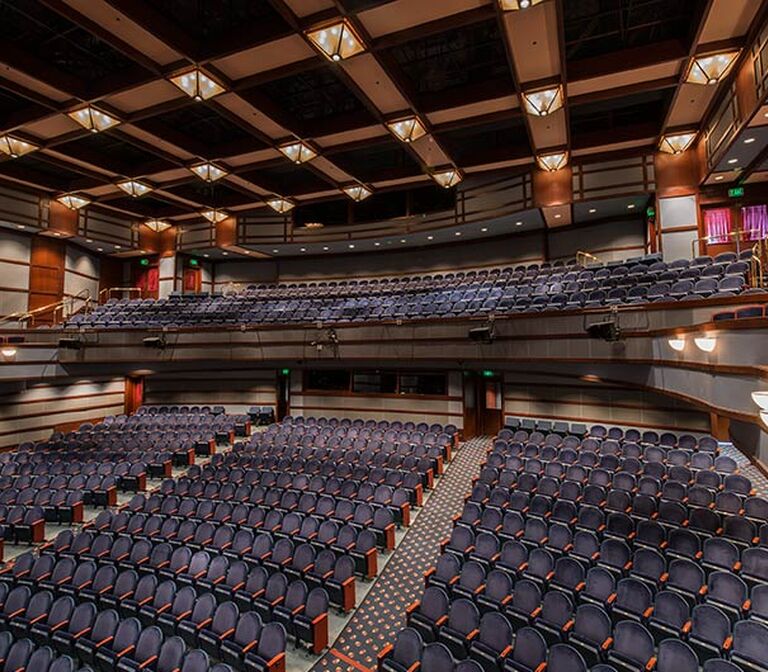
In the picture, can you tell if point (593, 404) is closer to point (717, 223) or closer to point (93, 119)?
point (717, 223)

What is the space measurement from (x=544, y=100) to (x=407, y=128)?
235 centimetres

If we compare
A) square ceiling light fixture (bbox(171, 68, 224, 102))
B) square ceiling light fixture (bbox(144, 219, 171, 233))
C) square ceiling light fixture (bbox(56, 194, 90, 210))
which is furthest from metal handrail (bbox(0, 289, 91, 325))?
square ceiling light fixture (bbox(171, 68, 224, 102))

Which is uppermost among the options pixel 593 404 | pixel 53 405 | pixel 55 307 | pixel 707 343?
pixel 55 307

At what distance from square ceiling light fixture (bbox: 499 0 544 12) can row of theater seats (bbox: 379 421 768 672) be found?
5.66 m

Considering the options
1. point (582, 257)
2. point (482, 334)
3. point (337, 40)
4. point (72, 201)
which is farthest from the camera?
point (72, 201)

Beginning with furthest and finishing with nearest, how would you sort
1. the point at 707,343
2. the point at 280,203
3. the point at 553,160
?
the point at 280,203, the point at 553,160, the point at 707,343

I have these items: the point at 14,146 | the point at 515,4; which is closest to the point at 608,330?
the point at 515,4

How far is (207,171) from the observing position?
396 inches

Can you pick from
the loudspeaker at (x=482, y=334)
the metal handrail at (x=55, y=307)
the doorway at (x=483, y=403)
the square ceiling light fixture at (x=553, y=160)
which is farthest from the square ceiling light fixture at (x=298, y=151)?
the metal handrail at (x=55, y=307)

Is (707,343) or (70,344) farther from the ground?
(70,344)

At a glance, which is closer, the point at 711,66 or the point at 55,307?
the point at 711,66

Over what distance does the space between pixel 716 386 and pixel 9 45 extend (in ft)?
32.3

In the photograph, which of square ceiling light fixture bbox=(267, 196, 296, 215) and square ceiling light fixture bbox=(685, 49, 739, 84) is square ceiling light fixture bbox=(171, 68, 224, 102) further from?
square ceiling light fixture bbox=(685, 49, 739, 84)

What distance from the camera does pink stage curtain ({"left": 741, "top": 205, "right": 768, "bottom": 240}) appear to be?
8.68m
